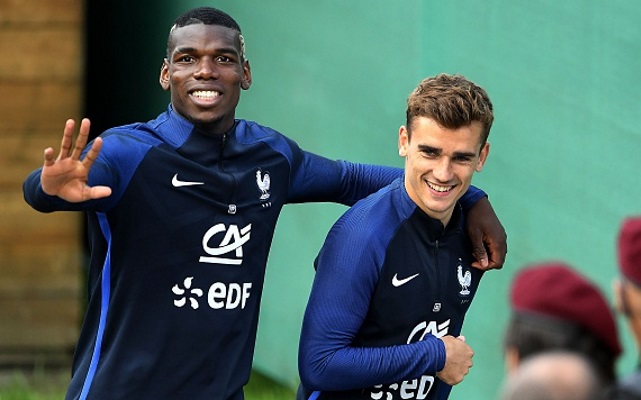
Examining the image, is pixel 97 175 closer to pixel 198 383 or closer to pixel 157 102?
pixel 198 383

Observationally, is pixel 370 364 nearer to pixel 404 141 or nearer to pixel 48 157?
pixel 404 141

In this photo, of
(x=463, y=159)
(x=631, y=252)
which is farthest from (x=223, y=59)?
(x=631, y=252)

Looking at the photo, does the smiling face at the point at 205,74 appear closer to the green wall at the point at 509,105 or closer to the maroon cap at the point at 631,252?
the green wall at the point at 509,105

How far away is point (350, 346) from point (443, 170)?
0.61 metres

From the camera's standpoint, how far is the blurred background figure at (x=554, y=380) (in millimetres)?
2848

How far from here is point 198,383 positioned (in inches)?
187

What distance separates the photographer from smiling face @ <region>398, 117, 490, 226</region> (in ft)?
15.1

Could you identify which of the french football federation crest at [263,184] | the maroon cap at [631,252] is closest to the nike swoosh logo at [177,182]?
the french football federation crest at [263,184]

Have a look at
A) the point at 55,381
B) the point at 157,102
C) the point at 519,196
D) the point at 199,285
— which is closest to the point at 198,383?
the point at 199,285

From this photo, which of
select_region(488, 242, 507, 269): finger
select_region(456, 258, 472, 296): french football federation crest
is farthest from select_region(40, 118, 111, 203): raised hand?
select_region(488, 242, 507, 269): finger

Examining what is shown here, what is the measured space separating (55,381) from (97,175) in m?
4.26

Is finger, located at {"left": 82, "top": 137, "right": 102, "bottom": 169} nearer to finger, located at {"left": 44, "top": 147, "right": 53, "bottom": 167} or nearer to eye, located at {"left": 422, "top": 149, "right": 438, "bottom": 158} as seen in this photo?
finger, located at {"left": 44, "top": 147, "right": 53, "bottom": 167}

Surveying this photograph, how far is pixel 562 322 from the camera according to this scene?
3.07m

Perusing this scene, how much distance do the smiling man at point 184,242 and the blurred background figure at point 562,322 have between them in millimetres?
1726
